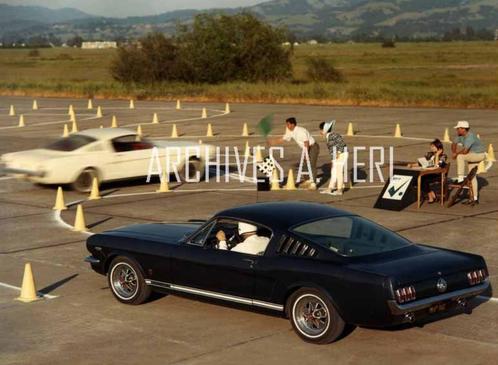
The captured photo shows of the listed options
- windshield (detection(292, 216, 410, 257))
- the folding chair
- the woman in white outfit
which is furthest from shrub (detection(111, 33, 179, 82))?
windshield (detection(292, 216, 410, 257))

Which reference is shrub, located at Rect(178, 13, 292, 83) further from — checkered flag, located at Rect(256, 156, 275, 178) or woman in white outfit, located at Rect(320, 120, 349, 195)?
woman in white outfit, located at Rect(320, 120, 349, 195)

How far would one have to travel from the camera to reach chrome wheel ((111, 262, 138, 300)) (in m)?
11.5

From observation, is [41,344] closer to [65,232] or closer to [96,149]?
[65,232]

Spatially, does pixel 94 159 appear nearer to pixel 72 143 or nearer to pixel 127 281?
pixel 72 143

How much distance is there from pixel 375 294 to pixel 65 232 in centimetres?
840

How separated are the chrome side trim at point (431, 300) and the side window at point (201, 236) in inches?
99.7

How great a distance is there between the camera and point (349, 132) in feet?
111

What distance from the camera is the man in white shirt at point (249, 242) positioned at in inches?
414

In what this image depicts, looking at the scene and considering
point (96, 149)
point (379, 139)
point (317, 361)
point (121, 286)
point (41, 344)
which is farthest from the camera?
point (379, 139)

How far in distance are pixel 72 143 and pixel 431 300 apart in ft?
44.8

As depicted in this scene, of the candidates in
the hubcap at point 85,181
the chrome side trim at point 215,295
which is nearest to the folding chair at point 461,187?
the hubcap at point 85,181

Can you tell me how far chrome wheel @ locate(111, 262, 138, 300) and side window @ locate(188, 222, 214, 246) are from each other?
0.94 metres

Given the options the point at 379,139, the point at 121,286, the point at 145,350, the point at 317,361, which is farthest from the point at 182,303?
the point at 379,139

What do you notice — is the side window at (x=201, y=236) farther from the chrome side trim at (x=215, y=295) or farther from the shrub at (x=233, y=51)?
the shrub at (x=233, y=51)
